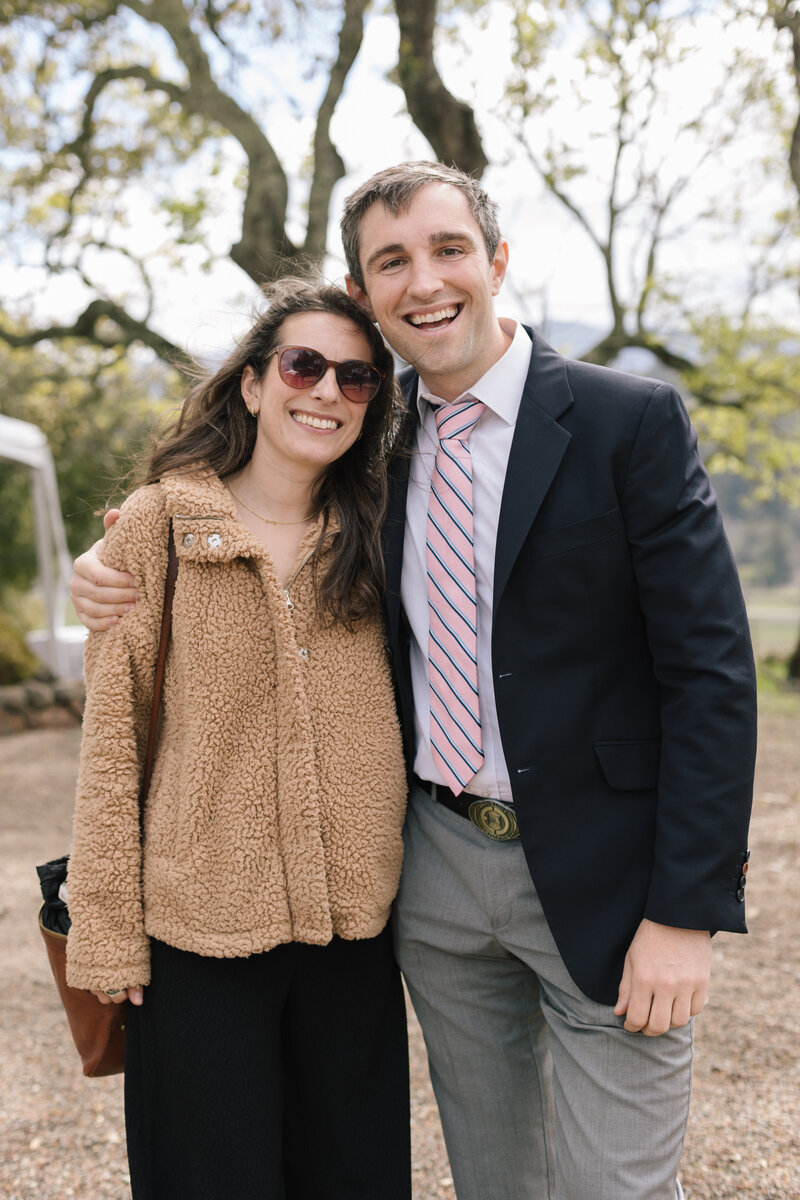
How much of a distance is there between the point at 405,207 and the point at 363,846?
1.37 meters

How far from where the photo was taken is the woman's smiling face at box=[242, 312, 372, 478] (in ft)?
6.86

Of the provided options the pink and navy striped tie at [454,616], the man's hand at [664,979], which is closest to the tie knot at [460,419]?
the pink and navy striped tie at [454,616]

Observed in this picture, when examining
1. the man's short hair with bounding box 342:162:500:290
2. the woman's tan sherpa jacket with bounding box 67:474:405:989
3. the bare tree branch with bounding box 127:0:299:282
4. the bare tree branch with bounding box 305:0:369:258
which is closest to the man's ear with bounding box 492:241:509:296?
the man's short hair with bounding box 342:162:500:290

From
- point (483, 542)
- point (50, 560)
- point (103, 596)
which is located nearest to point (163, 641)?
point (103, 596)

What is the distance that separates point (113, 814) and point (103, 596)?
44 cm

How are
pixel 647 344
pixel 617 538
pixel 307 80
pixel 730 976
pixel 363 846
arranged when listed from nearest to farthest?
pixel 617 538 → pixel 363 846 → pixel 730 976 → pixel 307 80 → pixel 647 344

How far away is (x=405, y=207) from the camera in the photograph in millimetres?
2084

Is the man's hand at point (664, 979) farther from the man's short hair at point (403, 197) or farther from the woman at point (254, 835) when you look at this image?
the man's short hair at point (403, 197)

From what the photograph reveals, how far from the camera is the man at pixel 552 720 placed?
1.81 metres

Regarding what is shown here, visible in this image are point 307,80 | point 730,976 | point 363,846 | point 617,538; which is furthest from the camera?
point 307,80

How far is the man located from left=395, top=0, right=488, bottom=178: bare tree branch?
192 inches

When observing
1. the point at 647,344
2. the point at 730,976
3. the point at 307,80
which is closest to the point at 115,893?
the point at 730,976

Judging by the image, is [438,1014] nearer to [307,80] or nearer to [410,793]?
[410,793]

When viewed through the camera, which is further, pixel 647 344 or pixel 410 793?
pixel 647 344
